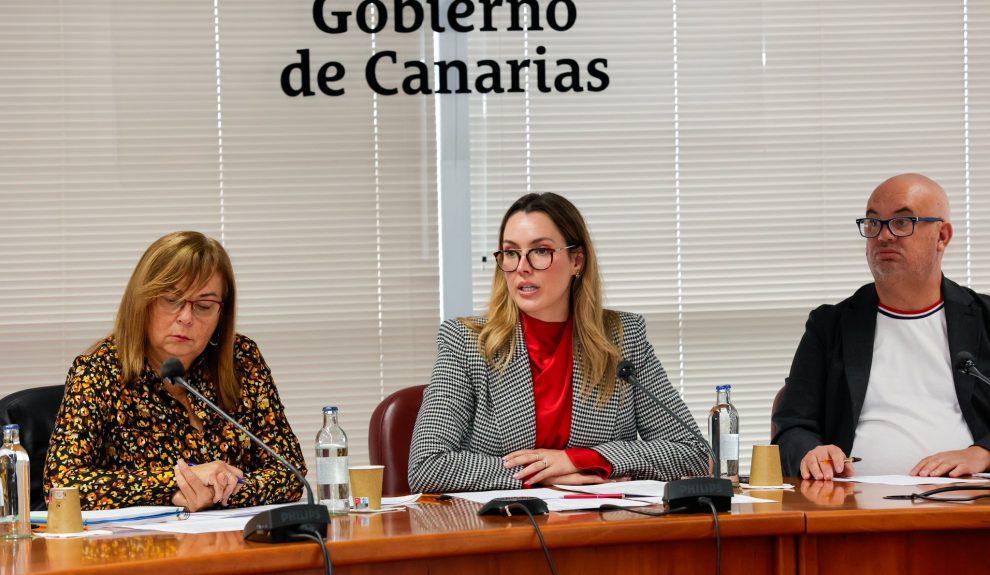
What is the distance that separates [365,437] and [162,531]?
203 centimetres

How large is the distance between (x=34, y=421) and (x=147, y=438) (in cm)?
33

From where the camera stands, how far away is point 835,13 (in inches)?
164

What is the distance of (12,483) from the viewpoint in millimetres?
2014

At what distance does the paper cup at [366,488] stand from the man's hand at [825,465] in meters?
1.03

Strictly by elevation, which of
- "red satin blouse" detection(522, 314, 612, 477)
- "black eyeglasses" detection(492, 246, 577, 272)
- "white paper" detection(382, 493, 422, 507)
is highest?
"black eyeglasses" detection(492, 246, 577, 272)

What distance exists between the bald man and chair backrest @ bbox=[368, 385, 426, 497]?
0.97 m

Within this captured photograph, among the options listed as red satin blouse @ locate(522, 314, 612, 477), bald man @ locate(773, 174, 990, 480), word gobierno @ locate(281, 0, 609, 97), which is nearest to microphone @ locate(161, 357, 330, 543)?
red satin blouse @ locate(522, 314, 612, 477)

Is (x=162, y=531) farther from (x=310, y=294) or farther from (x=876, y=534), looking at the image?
(x=310, y=294)

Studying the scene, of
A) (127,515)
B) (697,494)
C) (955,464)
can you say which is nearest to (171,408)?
(127,515)

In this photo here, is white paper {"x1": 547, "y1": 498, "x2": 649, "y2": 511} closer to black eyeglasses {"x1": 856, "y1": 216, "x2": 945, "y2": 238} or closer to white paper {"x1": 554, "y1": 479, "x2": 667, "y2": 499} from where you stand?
white paper {"x1": 554, "y1": 479, "x2": 667, "y2": 499}

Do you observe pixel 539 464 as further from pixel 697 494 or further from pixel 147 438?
pixel 147 438

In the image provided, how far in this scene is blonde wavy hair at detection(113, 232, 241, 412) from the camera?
8.29 feet

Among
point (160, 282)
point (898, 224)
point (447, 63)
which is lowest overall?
point (160, 282)

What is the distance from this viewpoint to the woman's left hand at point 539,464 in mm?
2582
